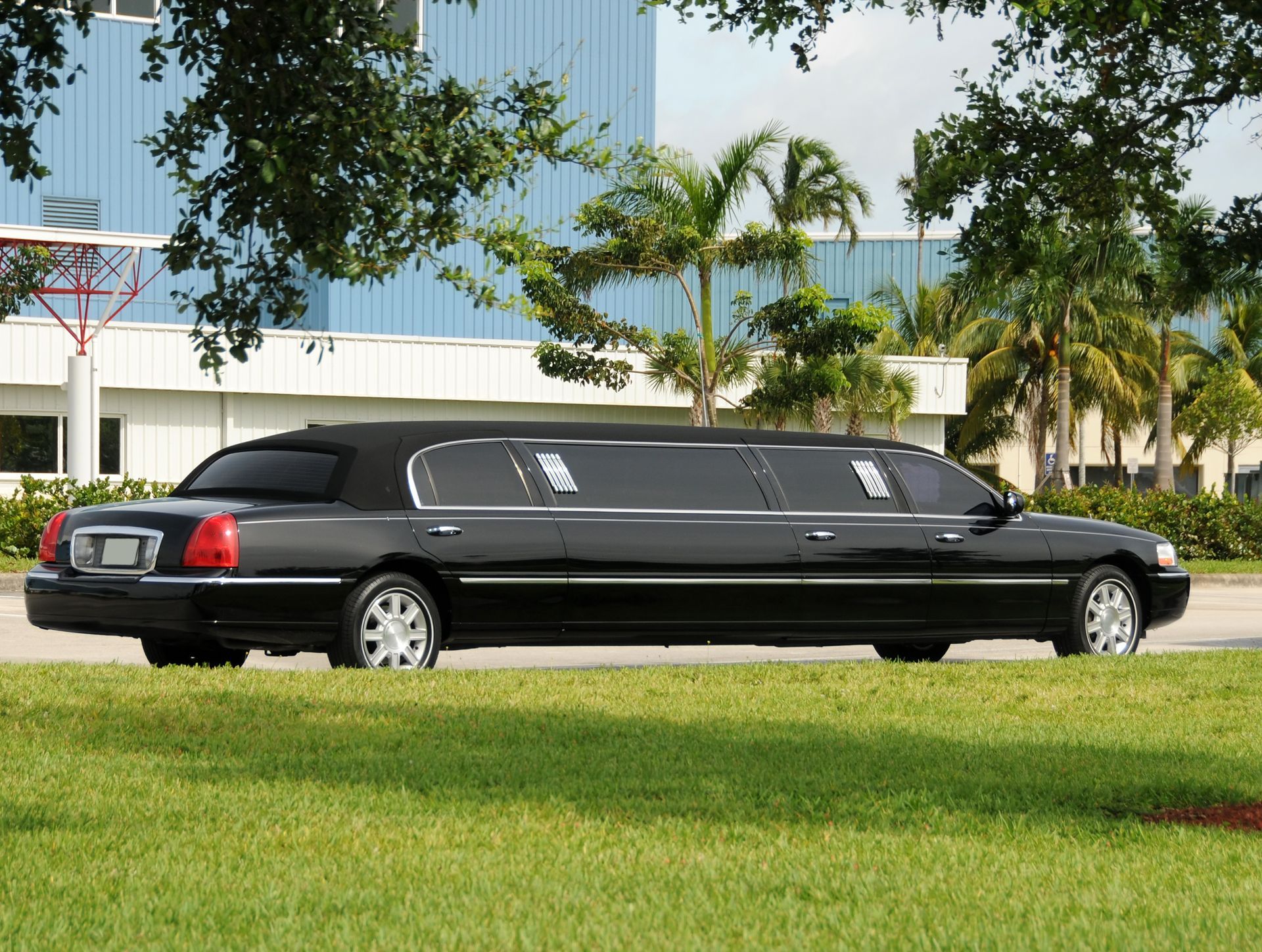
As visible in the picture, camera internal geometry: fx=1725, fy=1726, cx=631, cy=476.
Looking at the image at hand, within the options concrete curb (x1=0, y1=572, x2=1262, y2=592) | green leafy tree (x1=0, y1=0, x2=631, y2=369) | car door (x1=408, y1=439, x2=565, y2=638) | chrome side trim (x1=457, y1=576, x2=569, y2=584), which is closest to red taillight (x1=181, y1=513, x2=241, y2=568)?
car door (x1=408, y1=439, x2=565, y2=638)

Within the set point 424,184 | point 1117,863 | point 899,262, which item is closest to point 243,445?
point 424,184

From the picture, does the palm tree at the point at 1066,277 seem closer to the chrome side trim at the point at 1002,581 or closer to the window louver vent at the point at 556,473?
the chrome side trim at the point at 1002,581

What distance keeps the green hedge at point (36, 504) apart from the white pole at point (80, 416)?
2.65m

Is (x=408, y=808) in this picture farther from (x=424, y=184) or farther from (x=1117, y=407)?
(x=1117, y=407)

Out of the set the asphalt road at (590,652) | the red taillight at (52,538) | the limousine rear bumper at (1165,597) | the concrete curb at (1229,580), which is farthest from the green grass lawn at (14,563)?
the concrete curb at (1229,580)

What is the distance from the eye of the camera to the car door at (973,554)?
11680 millimetres

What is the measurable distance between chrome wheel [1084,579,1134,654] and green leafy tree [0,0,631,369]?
20.5ft

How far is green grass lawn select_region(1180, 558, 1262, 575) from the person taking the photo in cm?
2703

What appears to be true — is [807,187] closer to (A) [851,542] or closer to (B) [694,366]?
(B) [694,366]

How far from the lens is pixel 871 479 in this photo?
1173 cm

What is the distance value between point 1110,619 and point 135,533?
22.5 ft

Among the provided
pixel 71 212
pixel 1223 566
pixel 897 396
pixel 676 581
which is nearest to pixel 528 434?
pixel 676 581

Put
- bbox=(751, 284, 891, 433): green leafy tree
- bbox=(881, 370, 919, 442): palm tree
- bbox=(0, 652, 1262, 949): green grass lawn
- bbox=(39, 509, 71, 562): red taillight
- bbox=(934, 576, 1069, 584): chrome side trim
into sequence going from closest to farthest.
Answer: bbox=(0, 652, 1262, 949): green grass lawn → bbox=(39, 509, 71, 562): red taillight → bbox=(934, 576, 1069, 584): chrome side trim → bbox=(751, 284, 891, 433): green leafy tree → bbox=(881, 370, 919, 442): palm tree

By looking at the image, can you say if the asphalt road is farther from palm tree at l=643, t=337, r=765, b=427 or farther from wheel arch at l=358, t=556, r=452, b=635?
palm tree at l=643, t=337, r=765, b=427
